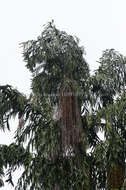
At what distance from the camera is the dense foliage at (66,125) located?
13297mm

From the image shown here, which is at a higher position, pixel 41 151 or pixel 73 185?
pixel 41 151

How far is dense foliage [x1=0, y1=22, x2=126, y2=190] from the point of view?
A: 13.3 m

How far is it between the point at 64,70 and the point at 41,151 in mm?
3633

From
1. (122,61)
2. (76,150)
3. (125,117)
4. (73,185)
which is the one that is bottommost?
(73,185)

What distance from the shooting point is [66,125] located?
42.8ft

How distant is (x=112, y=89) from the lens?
52.9 feet

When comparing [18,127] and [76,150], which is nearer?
[76,150]

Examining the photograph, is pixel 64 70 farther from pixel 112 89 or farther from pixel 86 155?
pixel 86 155

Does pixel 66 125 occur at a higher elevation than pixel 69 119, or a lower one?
lower

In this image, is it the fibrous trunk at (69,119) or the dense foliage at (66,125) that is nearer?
the fibrous trunk at (69,119)

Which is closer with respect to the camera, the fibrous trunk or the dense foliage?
the fibrous trunk

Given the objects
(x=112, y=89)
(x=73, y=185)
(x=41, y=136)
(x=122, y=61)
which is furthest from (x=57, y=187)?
(x=122, y=61)

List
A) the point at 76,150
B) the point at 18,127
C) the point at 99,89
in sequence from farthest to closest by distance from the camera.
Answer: the point at 99,89 < the point at 18,127 < the point at 76,150

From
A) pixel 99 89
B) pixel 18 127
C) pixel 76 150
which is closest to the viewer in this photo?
pixel 76 150
